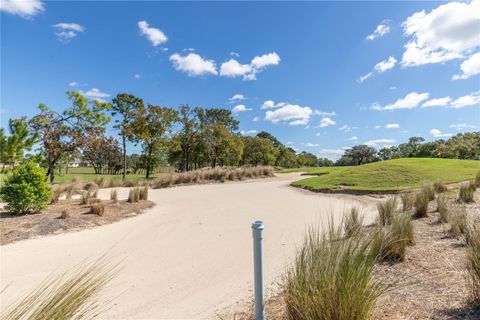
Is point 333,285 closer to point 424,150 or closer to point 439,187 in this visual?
point 439,187

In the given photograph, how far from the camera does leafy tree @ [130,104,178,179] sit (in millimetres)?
25625

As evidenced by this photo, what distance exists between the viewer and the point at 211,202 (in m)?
10.8

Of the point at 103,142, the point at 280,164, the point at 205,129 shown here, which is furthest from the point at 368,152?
the point at 103,142

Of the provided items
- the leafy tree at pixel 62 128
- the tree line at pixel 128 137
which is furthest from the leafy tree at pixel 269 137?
the leafy tree at pixel 62 128

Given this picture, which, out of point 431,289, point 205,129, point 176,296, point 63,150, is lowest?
point 176,296

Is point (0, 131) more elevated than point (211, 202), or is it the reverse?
point (0, 131)

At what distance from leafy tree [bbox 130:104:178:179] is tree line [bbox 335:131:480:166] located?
41.9 meters

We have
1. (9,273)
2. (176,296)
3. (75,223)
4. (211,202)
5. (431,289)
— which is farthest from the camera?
(211,202)

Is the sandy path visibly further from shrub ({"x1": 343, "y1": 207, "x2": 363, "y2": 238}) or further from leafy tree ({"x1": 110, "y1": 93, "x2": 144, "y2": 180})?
leafy tree ({"x1": 110, "y1": 93, "x2": 144, "y2": 180})

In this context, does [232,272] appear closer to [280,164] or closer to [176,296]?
[176,296]

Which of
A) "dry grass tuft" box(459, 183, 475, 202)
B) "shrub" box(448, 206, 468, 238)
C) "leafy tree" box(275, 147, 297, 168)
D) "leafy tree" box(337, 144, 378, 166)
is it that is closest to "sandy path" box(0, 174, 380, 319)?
"shrub" box(448, 206, 468, 238)

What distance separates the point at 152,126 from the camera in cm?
2636

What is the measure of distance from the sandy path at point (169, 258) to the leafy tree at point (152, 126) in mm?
19559

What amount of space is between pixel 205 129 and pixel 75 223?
25.9m
